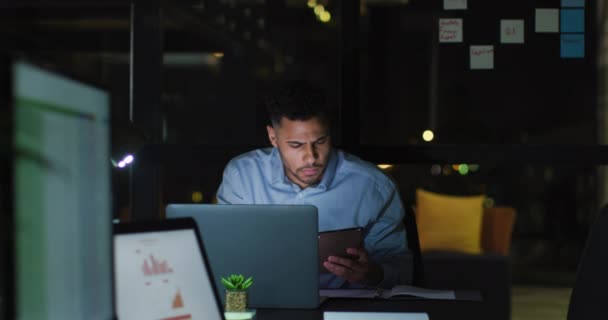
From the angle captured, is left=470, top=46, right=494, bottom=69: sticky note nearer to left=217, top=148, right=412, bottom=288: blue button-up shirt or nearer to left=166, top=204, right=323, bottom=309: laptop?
left=217, top=148, right=412, bottom=288: blue button-up shirt

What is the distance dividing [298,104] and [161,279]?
1.34 metres

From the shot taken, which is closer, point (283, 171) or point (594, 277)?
point (594, 277)

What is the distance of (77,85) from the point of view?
1.08 metres

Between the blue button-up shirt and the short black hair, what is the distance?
0.15 m

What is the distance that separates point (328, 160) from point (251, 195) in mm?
298

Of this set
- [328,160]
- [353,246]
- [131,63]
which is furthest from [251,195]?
[131,63]

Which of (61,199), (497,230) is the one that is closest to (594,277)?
(61,199)

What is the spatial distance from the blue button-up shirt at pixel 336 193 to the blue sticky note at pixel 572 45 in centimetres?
128

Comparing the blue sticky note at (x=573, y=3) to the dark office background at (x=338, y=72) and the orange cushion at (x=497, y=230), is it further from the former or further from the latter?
the orange cushion at (x=497, y=230)

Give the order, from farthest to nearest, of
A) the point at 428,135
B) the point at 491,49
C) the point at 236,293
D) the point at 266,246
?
the point at 428,135, the point at 491,49, the point at 266,246, the point at 236,293

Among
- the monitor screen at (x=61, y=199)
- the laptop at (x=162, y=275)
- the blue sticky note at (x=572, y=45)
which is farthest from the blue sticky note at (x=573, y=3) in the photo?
the monitor screen at (x=61, y=199)

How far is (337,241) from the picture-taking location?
231 cm

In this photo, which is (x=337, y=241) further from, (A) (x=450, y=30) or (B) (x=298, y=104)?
(A) (x=450, y=30)

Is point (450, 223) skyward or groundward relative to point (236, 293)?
groundward
